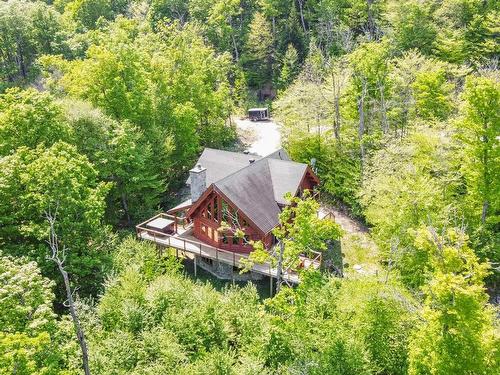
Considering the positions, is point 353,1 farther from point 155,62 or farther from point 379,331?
point 379,331

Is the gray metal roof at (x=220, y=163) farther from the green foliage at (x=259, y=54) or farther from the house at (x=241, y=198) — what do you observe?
the green foliage at (x=259, y=54)

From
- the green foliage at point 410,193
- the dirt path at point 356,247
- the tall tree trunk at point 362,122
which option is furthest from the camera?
the tall tree trunk at point 362,122

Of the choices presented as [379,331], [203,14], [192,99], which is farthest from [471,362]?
[203,14]

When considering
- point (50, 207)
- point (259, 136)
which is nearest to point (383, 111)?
point (259, 136)

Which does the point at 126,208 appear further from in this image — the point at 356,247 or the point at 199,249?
the point at 356,247

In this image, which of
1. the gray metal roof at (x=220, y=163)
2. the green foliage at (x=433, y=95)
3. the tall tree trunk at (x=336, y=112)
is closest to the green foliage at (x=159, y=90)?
the gray metal roof at (x=220, y=163)

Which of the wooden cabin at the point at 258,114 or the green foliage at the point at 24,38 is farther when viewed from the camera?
the wooden cabin at the point at 258,114

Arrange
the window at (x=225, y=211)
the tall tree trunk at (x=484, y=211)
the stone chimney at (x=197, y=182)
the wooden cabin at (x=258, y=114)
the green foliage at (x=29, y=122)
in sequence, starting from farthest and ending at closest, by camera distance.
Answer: the wooden cabin at (x=258, y=114), the stone chimney at (x=197, y=182), the window at (x=225, y=211), the green foliage at (x=29, y=122), the tall tree trunk at (x=484, y=211)
